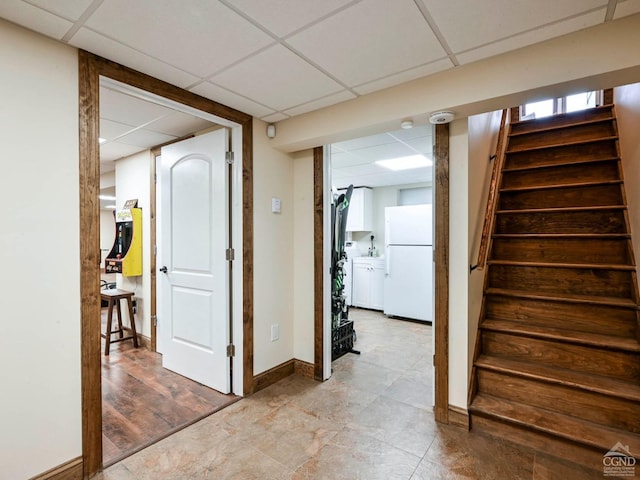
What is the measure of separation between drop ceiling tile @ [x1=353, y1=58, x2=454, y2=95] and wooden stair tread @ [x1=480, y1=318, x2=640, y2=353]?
184cm

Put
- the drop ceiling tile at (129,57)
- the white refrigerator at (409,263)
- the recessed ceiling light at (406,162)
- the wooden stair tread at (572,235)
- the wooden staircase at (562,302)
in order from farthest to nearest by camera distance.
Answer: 1. the white refrigerator at (409,263)
2. the recessed ceiling light at (406,162)
3. the wooden stair tread at (572,235)
4. the wooden staircase at (562,302)
5. the drop ceiling tile at (129,57)

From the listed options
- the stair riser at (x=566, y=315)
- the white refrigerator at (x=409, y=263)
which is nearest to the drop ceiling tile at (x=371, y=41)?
the stair riser at (x=566, y=315)

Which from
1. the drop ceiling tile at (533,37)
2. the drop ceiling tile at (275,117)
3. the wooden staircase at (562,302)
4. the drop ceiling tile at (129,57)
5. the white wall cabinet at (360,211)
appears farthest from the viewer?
the white wall cabinet at (360,211)

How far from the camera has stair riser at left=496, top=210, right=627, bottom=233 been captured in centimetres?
266

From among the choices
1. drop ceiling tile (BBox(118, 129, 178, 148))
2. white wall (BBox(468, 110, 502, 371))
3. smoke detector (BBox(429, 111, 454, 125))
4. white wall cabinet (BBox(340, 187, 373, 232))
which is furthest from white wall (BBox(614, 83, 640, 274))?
drop ceiling tile (BBox(118, 129, 178, 148))

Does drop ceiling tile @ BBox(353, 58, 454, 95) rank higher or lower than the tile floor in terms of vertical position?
higher

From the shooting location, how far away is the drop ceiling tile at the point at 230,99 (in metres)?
2.14

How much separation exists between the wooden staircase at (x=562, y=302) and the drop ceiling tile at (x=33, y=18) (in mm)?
3091

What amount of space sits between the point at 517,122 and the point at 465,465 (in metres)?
3.60

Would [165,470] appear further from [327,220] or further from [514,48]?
[514,48]

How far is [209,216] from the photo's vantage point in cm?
273

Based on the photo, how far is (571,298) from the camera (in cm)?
236

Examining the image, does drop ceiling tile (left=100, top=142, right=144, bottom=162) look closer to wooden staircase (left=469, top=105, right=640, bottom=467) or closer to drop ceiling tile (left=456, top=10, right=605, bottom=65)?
drop ceiling tile (left=456, top=10, right=605, bottom=65)

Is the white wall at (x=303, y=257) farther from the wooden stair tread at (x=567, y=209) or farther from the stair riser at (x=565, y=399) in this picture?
the wooden stair tread at (x=567, y=209)
